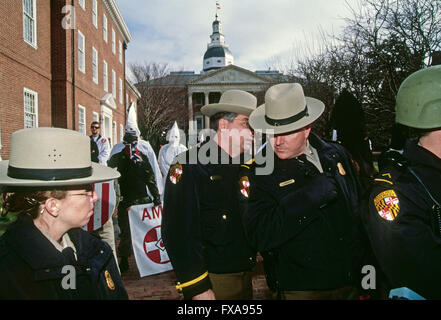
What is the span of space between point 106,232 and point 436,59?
10.1 metres

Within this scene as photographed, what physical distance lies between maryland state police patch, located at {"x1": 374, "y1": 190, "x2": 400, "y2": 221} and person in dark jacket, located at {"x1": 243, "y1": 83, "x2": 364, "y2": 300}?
0.34 meters

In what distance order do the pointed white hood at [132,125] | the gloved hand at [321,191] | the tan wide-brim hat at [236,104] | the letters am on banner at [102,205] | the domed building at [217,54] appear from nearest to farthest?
the gloved hand at [321,191] < the tan wide-brim hat at [236,104] < the letters am on banner at [102,205] < the pointed white hood at [132,125] < the domed building at [217,54]

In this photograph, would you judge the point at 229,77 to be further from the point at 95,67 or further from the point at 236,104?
the point at 236,104

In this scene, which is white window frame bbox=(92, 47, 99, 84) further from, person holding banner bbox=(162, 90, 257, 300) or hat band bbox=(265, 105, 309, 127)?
hat band bbox=(265, 105, 309, 127)

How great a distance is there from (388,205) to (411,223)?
0.12 metres

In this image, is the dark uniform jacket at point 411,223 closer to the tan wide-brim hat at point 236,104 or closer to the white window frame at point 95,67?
the tan wide-brim hat at point 236,104

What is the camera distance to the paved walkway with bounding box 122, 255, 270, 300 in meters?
4.50

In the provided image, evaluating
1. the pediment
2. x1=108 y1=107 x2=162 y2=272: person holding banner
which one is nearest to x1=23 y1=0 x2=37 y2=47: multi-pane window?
x1=108 y1=107 x2=162 y2=272: person holding banner

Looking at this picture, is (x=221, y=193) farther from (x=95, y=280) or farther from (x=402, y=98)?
(x=402, y=98)

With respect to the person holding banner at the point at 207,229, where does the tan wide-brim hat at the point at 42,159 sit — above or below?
above

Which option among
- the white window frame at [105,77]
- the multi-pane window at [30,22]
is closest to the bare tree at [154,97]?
the white window frame at [105,77]

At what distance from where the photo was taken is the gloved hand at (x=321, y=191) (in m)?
1.91
